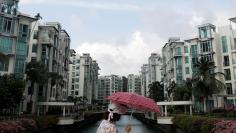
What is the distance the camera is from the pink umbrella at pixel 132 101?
26.8 ft

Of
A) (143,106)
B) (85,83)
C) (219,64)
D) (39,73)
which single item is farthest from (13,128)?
(85,83)

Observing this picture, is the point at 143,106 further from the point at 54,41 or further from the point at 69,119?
the point at 54,41

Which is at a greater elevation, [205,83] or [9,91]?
[205,83]

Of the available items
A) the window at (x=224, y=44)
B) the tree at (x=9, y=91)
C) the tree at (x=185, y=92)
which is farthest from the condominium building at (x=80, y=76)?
the tree at (x=9, y=91)

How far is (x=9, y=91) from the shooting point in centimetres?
4400

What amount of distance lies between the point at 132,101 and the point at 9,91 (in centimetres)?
3910

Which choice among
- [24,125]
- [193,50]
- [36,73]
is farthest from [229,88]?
[24,125]

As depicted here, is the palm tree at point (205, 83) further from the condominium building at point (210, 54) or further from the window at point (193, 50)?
the window at point (193, 50)

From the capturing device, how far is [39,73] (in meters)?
56.9

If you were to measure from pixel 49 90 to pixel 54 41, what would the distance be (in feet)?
39.5

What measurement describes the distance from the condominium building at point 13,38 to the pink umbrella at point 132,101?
49.3m

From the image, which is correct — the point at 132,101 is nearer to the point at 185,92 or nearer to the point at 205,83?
the point at 205,83

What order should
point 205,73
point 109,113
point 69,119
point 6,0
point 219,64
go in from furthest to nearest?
point 219,64
point 205,73
point 6,0
point 69,119
point 109,113

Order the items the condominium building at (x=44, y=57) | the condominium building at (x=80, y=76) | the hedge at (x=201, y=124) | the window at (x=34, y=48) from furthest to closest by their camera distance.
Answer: the condominium building at (x=80, y=76)
the window at (x=34, y=48)
the condominium building at (x=44, y=57)
the hedge at (x=201, y=124)
